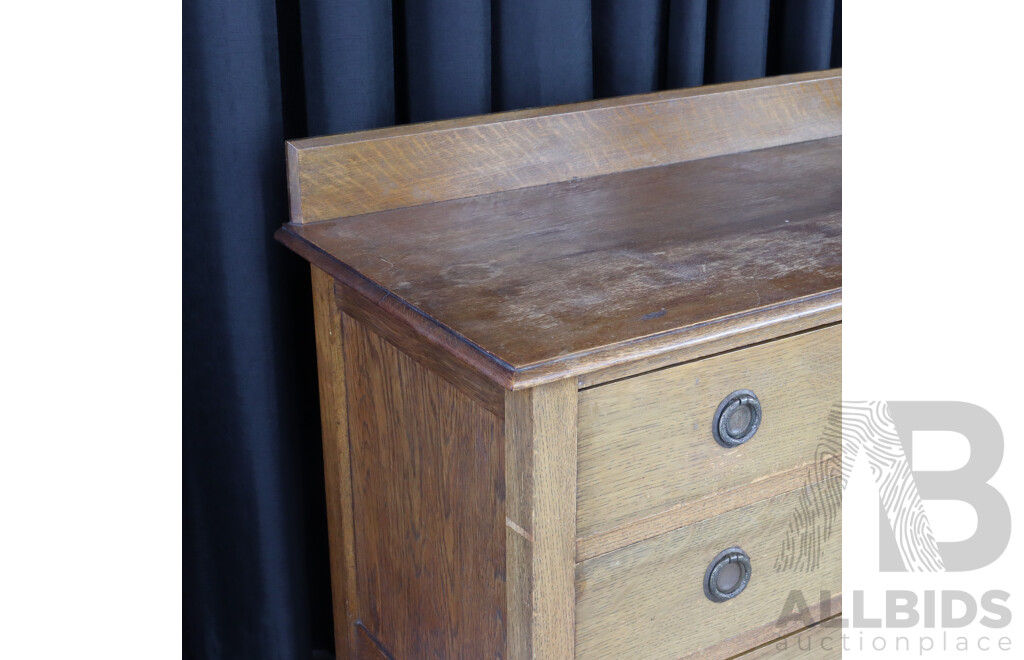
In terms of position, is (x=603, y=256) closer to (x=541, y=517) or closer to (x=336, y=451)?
(x=541, y=517)

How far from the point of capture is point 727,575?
3.50ft

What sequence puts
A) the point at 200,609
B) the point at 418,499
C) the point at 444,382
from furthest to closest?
the point at 200,609 → the point at 418,499 → the point at 444,382

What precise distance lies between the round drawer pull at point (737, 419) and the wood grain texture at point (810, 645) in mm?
286

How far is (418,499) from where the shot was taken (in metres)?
1.10

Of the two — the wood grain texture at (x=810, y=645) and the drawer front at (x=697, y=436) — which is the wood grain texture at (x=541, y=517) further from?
the wood grain texture at (x=810, y=645)

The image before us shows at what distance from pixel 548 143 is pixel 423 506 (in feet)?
1.61

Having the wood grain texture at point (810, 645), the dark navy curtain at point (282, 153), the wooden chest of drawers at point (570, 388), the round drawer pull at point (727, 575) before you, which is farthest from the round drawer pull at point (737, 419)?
the dark navy curtain at point (282, 153)

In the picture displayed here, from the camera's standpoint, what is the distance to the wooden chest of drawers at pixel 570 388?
0.90 meters

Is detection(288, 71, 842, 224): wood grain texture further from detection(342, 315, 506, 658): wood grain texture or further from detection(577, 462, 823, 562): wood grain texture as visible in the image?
detection(577, 462, 823, 562): wood grain texture
